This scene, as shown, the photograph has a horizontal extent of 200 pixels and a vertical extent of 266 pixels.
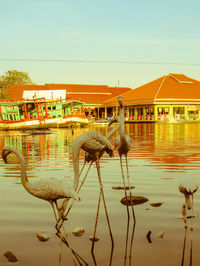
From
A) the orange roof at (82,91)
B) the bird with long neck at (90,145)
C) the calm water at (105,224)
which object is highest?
the orange roof at (82,91)

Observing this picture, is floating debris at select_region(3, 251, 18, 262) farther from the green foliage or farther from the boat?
the green foliage

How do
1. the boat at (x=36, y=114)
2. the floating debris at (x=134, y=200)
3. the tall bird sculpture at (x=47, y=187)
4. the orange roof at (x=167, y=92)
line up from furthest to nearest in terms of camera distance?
1. the orange roof at (x=167, y=92)
2. the boat at (x=36, y=114)
3. the floating debris at (x=134, y=200)
4. the tall bird sculpture at (x=47, y=187)

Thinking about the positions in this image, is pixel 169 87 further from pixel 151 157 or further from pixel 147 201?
pixel 147 201

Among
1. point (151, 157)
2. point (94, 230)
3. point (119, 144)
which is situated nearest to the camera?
point (94, 230)

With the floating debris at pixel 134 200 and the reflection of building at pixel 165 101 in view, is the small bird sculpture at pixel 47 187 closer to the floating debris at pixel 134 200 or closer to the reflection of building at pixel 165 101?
the floating debris at pixel 134 200

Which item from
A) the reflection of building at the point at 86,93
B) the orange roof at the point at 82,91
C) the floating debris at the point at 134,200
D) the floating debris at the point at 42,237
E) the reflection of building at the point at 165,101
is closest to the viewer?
the floating debris at the point at 42,237

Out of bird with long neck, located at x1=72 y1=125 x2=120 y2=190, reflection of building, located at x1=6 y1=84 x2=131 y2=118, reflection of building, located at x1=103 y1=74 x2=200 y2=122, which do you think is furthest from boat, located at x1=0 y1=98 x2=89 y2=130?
bird with long neck, located at x1=72 y1=125 x2=120 y2=190

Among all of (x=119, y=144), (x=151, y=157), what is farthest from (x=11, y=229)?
(x=151, y=157)

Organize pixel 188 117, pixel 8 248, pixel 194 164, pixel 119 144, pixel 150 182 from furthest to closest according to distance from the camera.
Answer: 1. pixel 188 117
2. pixel 194 164
3. pixel 150 182
4. pixel 119 144
5. pixel 8 248

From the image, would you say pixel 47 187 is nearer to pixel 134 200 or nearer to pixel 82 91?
pixel 134 200

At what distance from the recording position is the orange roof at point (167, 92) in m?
54.8

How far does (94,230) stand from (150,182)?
146 inches

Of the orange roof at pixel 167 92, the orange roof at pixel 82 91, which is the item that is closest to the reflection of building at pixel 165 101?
the orange roof at pixel 167 92

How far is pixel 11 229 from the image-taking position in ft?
16.5
